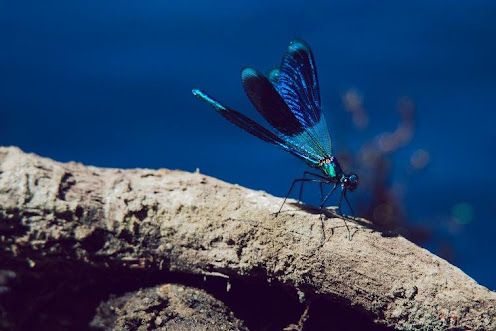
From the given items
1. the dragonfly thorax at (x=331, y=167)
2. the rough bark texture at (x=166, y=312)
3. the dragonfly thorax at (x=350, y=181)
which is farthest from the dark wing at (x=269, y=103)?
the rough bark texture at (x=166, y=312)

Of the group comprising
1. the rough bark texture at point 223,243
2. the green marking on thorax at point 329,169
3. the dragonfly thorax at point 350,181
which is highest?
the green marking on thorax at point 329,169

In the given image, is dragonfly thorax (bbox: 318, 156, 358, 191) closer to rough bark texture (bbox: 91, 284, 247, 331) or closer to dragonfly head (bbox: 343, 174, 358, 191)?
dragonfly head (bbox: 343, 174, 358, 191)

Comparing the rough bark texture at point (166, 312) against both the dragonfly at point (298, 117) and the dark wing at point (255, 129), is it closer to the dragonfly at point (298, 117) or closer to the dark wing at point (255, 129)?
the dragonfly at point (298, 117)

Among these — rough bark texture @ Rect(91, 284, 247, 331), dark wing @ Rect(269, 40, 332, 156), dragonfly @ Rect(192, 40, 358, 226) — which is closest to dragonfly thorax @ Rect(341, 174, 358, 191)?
dragonfly @ Rect(192, 40, 358, 226)

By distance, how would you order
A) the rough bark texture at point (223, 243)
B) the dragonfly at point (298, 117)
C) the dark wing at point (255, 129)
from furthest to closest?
the dragonfly at point (298, 117), the dark wing at point (255, 129), the rough bark texture at point (223, 243)

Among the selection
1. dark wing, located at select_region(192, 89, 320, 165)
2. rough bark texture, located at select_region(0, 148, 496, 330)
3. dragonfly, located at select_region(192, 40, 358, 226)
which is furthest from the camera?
dragonfly, located at select_region(192, 40, 358, 226)

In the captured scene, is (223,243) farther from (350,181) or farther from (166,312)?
(350,181)
